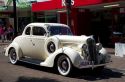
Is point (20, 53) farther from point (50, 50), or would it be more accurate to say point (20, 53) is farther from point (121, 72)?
point (121, 72)

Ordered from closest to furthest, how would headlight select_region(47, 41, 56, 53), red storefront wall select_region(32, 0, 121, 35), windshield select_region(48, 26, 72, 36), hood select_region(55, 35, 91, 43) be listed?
1. hood select_region(55, 35, 91, 43)
2. headlight select_region(47, 41, 56, 53)
3. windshield select_region(48, 26, 72, 36)
4. red storefront wall select_region(32, 0, 121, 35)

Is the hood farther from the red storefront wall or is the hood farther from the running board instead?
the red storefront wall

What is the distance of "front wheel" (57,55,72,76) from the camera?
11999 millimetres

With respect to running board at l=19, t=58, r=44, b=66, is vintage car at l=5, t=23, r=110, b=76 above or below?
above

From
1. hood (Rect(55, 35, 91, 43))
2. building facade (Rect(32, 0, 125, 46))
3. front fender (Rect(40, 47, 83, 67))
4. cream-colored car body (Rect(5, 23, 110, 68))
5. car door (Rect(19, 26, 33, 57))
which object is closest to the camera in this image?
front fender (Rect(40, 47, 83, 67))

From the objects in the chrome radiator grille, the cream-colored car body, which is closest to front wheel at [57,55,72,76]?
the cream-colored car body

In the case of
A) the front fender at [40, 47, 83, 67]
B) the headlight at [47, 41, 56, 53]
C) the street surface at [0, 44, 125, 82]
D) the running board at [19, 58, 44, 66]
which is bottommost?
the street surface at [0, 44, 125, 82]

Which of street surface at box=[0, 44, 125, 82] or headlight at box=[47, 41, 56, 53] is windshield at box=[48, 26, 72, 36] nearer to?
headlight at box=[47, 41, 56, 53]

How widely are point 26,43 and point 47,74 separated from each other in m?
2.25

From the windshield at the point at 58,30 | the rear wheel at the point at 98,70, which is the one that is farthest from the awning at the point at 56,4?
the rear wheel at the point at 98,70

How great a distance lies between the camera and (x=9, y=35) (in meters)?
33.5

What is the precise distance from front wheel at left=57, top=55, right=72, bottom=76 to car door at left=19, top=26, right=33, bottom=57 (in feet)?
6.62

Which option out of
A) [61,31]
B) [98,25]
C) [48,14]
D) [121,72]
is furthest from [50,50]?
[48,14]

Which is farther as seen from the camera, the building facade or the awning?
the building facade
